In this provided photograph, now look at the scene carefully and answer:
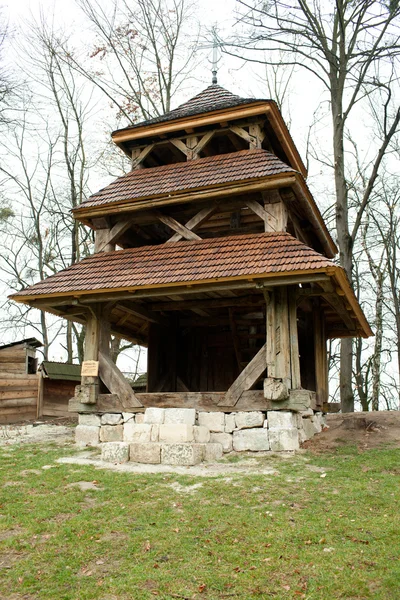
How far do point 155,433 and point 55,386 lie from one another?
→ 8909mm

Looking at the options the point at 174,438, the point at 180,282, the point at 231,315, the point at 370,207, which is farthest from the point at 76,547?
the point at 370,207

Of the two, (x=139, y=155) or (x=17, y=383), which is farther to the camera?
(x=17, y=383)

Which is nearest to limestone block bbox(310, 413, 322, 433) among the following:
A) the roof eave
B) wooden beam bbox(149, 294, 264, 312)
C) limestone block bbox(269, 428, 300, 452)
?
limestone block bbox(269, 428, 300, 452)

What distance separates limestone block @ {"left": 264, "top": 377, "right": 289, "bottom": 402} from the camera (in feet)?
29.3

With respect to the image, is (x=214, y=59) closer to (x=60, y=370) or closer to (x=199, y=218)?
(x=199, y=218)

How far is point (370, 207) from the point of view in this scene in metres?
23.9

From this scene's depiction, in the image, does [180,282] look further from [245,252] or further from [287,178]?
[287,178]

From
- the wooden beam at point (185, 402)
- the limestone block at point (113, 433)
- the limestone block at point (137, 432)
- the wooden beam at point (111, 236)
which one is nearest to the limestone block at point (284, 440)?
the wooden beam at point (185, 402)

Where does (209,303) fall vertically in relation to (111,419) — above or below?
above

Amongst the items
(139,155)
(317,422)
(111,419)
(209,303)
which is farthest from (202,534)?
(139,155)

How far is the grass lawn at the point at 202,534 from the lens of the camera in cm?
443

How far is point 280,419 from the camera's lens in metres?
9.05

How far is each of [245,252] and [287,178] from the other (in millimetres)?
1482

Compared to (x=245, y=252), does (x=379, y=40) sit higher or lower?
higher
